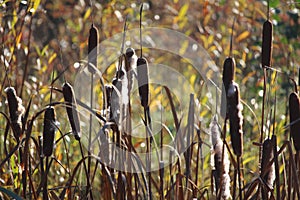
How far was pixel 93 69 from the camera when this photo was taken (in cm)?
158

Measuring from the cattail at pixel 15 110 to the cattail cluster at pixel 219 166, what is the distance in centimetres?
47

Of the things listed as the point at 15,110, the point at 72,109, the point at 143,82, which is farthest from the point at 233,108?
the point at 15,110

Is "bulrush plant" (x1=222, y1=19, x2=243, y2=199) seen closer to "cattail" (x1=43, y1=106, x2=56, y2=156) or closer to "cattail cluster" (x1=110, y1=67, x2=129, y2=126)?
"cattail cluster" (x1=110, y1=67, x2=129, y2=126)

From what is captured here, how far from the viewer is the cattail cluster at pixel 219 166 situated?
5.28ft

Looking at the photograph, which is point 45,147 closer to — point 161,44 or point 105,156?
point 105,156

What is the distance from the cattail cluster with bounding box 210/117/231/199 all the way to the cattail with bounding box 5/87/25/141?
1.55 feet

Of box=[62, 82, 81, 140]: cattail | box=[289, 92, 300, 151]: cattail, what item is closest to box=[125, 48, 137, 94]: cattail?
box=[62, 82, 81, 140]: cattail

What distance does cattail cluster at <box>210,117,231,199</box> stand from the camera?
1.61 m

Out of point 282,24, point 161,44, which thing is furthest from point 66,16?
point 282,24

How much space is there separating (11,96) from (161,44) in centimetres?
450

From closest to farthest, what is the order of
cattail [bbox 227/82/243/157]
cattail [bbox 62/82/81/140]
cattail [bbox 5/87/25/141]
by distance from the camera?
1. cattail [bbox 227/82/243/157]
2. cattail [bbox 62/82/81/140]
3. cattail [bbox 5/87/25/141]

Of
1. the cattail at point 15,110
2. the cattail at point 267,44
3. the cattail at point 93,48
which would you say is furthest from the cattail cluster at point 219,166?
the cattail at point 15,110

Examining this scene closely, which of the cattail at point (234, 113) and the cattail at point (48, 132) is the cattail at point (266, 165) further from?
the cattail at point (48, 132)

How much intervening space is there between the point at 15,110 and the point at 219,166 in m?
0.51
